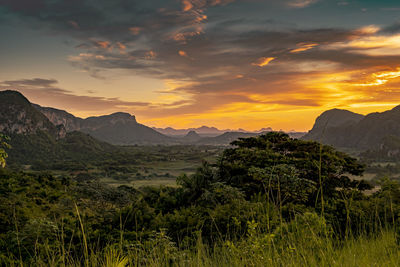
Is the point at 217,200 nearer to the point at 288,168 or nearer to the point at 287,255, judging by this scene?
the point at 288,168

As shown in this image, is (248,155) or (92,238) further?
(248,155)

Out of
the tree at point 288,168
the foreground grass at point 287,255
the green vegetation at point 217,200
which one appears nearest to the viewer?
the foreground grass at point 287,255

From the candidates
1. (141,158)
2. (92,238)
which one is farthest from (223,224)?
(141,158)

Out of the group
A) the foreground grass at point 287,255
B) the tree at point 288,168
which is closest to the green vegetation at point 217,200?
the tree at point 288,168

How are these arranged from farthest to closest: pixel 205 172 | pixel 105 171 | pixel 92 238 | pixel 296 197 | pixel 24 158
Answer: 1. pixel 24 158
2. pixel 105 171
3. pixel 205 172
4. pixel 296 197
5. pixel 92 238

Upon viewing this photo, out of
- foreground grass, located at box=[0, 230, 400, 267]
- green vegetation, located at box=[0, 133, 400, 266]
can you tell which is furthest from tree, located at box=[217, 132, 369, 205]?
foreground grass, located at box=[0, 230, 400, 267]

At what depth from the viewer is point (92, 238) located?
8.38m

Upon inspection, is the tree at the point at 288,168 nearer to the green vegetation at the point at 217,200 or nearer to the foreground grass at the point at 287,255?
the green vegetation at the point at 217,200

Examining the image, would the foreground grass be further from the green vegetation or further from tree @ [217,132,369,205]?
tree @ [217,132,369,205]

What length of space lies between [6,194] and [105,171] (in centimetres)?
11563

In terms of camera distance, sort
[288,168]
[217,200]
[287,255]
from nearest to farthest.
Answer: [287,255] → [217,200] → [288,168]

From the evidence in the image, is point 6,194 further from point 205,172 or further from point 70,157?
point 70,157

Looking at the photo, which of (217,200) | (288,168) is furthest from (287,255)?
(288,168)

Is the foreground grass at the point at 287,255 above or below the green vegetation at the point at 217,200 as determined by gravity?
above
